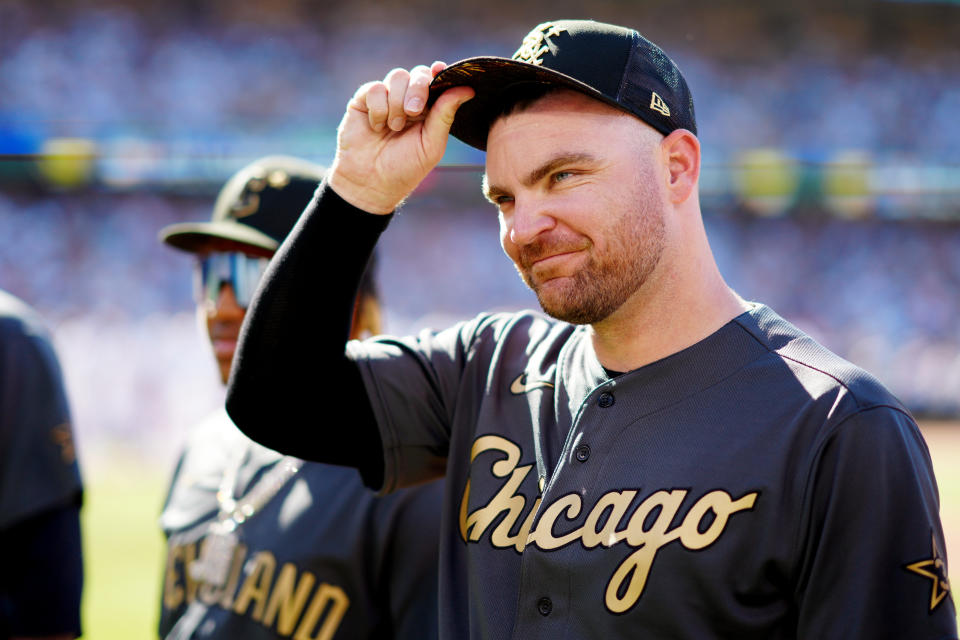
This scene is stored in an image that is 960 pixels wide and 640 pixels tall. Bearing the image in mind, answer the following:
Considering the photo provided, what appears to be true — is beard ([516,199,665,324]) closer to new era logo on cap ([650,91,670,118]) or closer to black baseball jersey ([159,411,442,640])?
new era logo on cap ([650,91,670,118])

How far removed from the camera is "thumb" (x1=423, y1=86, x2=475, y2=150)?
5.50ft

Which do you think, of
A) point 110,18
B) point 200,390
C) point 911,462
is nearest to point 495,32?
point 110,18

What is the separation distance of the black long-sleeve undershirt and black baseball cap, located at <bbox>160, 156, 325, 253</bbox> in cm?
84

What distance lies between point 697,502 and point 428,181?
1505 cm

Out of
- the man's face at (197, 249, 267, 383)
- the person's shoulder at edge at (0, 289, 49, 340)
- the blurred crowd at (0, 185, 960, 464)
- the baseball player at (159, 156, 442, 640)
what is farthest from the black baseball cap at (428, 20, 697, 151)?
the blurred crowd at (0, 185, 960, 464)

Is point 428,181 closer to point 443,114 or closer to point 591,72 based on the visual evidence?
point 443,114

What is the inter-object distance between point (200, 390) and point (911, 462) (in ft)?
43.7

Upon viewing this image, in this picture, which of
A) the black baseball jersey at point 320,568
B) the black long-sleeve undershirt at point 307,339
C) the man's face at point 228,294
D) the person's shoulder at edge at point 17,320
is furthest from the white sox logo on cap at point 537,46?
the person's shoulder at edge at point 17,320

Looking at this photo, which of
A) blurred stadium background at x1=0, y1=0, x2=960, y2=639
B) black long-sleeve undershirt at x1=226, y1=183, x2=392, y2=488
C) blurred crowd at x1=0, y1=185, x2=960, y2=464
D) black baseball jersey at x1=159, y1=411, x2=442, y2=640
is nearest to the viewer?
black long-sleeve undershirt at x1=226, y1=183, x2=392, y2=488

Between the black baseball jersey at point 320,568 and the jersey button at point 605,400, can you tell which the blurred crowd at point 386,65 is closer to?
the black baseball jersey at point 320,568

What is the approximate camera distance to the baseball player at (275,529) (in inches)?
80.4

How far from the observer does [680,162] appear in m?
1.66

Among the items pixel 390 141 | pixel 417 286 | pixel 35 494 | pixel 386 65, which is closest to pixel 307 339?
pixel 390 141

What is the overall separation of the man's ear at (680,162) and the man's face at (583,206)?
0.04 metres
